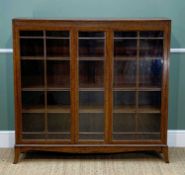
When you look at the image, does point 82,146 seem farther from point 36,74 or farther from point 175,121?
point 175,121

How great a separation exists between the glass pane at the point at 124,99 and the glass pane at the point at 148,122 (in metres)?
0.12

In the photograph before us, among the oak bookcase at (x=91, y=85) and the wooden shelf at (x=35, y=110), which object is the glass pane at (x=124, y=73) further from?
the wooden shelf at (x=35, y=110)

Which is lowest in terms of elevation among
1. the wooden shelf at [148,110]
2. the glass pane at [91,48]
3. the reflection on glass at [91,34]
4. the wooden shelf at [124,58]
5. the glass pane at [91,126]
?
the glass pane at [91,126]

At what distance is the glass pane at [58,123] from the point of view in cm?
292

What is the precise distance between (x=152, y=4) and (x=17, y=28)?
1.20m

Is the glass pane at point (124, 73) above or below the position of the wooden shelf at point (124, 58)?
below

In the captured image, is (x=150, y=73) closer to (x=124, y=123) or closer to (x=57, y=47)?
(x=124, y=123)

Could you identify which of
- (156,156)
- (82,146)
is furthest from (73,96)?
(156,156)

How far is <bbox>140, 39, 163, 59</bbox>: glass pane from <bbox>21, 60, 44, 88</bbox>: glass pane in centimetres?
81

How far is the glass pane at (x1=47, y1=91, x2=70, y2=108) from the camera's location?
289cm

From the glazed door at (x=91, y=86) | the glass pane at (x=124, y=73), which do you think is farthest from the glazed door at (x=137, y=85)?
the glazed door at (x=91, y=86)

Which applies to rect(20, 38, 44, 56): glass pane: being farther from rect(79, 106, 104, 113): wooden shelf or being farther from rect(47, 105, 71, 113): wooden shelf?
rect(79, 106, 104, 113): wooden shelf

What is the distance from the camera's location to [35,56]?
2.83m

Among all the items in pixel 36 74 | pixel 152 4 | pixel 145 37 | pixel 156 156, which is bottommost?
pixel 156 156
